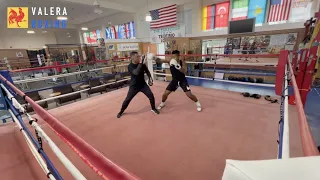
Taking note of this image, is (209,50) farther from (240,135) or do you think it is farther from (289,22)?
(240,135)

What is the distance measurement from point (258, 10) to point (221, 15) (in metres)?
1.72

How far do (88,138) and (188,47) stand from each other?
8092 millimetres

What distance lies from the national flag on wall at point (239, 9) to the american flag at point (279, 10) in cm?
106

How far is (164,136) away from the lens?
232 centimetres

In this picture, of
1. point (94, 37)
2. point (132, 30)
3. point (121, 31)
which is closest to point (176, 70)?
point (132, 30)

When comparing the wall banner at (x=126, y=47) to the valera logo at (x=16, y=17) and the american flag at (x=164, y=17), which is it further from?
the valera logo at (x=16, y=17)

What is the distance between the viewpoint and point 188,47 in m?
9.30

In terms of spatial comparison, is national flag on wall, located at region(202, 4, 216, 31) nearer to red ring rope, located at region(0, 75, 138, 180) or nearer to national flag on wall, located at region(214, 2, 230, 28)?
national flag on wall, located at region(214, 2, 230, 28)

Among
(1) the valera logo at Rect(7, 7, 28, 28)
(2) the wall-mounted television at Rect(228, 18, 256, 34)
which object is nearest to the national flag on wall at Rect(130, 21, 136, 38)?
(1) the valera logo at Rect(7, 7, 28, 28)

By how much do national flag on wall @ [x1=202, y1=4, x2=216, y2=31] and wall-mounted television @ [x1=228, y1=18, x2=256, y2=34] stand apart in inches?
58.8

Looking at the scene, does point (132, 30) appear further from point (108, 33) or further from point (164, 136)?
point (164, 136)

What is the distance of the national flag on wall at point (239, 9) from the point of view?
26.1 ft

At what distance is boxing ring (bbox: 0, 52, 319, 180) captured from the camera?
5.02ft

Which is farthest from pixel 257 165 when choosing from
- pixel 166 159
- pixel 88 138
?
pixel 88 138
